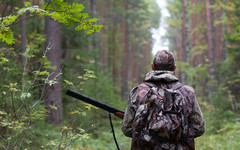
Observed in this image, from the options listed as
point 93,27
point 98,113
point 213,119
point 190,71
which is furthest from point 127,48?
point 93,27

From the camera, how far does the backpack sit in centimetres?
270

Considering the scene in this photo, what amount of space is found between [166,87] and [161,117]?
0.43 meters

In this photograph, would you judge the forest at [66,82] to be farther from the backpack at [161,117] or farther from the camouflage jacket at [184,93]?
the backpack at [161,117]

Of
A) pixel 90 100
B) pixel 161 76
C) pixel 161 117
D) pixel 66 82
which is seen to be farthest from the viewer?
pixel 66 82

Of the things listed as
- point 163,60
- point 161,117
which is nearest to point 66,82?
point 163,60

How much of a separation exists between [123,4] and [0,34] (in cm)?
2534

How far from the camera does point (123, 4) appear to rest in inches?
1067

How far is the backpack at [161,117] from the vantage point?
2.70 m

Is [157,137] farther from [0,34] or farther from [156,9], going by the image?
[156,9]

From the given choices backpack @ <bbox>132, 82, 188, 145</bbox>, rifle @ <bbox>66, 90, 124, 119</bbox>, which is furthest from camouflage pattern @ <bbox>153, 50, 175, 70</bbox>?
rifle @ <bbox>66, 90, 124, 119</bbox>

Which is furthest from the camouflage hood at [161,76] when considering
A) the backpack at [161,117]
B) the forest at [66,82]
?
the forest at [66,82]

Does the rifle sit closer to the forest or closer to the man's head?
the forest

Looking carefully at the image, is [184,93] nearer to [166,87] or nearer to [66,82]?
[166,87]

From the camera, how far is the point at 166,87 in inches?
118
